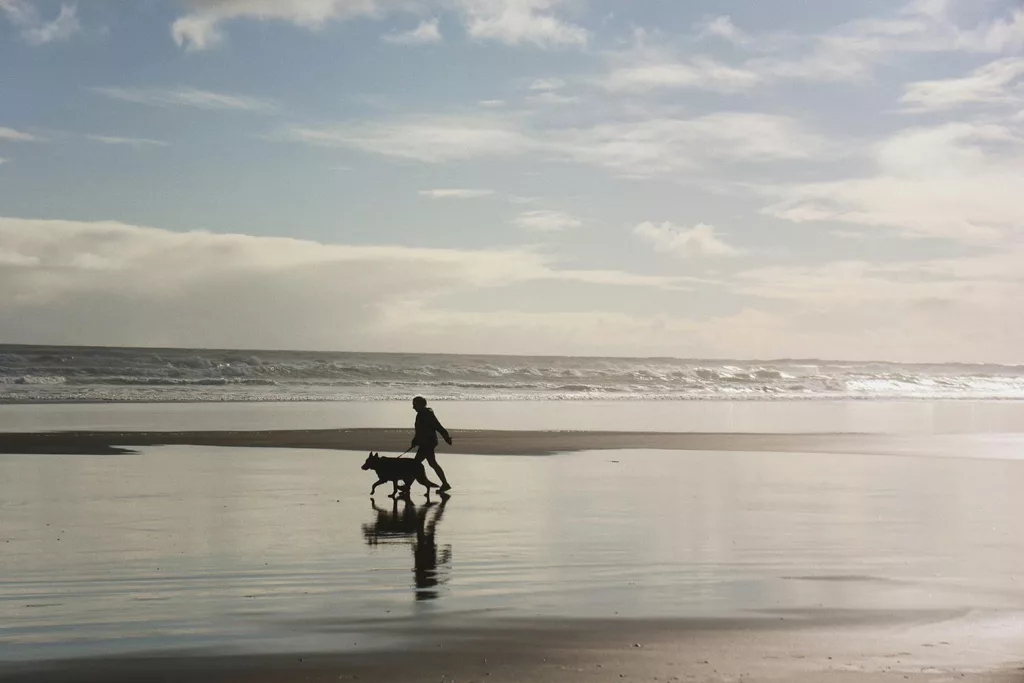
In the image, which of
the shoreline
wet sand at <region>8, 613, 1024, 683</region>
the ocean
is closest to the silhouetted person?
the shoreline

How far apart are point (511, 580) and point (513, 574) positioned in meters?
0.32

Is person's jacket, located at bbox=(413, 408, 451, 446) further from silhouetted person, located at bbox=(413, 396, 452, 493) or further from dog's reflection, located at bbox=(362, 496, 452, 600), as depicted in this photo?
dog's reflection, located at bbox=(362, 496, 452, 600)

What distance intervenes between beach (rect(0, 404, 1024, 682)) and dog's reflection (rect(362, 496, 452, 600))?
57 millimetres

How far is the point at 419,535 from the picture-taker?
13.6m

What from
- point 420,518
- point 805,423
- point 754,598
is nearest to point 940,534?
point 754,598

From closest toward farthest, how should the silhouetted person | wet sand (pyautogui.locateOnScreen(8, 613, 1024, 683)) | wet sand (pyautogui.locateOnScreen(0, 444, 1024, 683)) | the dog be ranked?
wet sand (pyautogui.locateOnScreen(8, 613, 1024, 683)) → wet sand (pyautogui.locateOnScreen(0, 444, 1024, 683)) → the dog → the silhouetted person

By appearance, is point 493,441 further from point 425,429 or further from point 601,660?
point 601,660

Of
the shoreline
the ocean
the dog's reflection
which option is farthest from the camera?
the ocean

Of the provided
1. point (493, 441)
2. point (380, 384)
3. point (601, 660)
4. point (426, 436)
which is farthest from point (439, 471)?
point (380, 384)

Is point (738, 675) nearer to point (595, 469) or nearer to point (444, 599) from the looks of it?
point (444, 599)

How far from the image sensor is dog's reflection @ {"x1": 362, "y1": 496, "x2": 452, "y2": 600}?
1068 cm

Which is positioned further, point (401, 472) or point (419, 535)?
point (401, 472)

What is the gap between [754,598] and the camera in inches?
387

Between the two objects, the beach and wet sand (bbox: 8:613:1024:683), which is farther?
the beach
